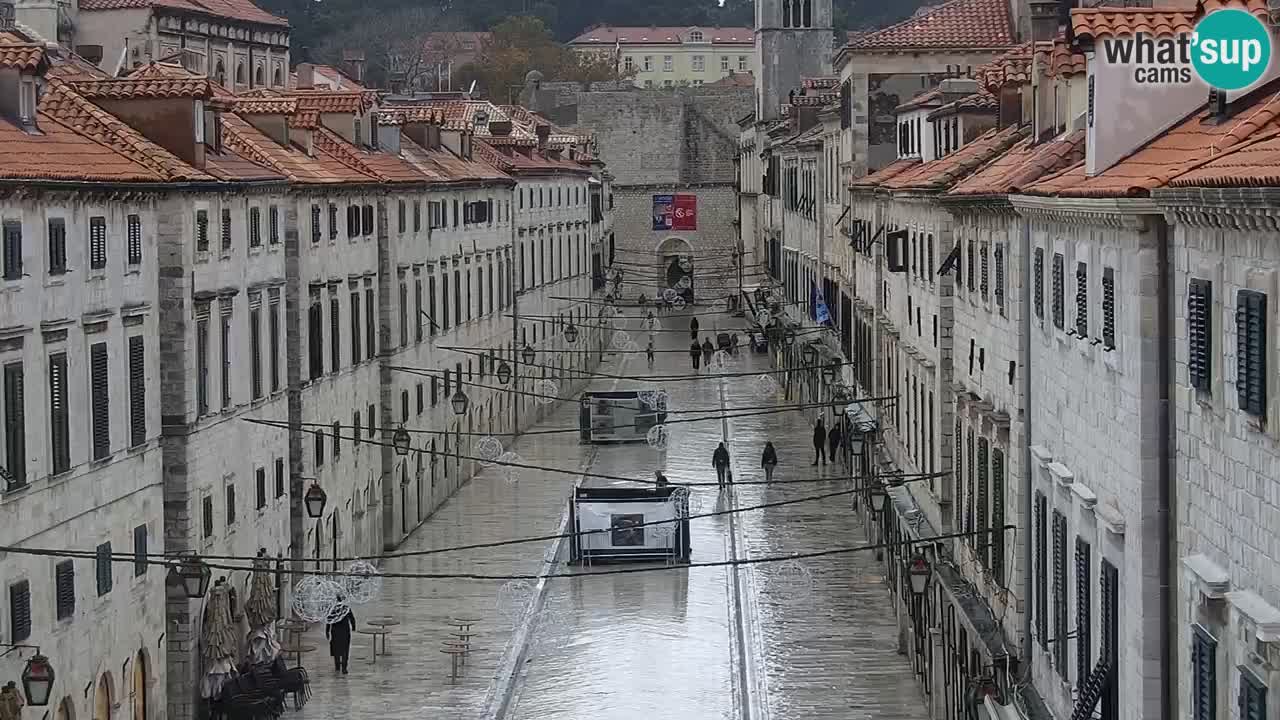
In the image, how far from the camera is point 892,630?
41062 millimetres

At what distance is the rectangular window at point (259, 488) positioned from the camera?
38812 millimetres

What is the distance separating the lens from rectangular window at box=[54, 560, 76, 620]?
28.0 metres

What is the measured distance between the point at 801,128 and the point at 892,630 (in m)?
48.9

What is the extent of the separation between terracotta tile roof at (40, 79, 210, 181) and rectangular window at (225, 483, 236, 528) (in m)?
5.30

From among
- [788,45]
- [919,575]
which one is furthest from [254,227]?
[788,45]

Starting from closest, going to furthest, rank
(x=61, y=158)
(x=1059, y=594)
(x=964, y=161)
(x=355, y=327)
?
(x=1059, y=594)
(x=61, y=158)
(x=964, y=161)
(x=355, y=327)

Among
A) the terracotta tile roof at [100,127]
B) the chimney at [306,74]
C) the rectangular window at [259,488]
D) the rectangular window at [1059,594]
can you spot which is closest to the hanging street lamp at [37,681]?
the terracotta tile roof at [100,127]

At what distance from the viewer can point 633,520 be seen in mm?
47344

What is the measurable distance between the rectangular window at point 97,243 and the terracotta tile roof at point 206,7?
5734cm

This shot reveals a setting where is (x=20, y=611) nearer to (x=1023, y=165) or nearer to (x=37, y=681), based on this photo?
(x=37, y=681)

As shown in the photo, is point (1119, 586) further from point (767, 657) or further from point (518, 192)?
point (518, 192)

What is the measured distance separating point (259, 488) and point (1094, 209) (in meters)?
23.2

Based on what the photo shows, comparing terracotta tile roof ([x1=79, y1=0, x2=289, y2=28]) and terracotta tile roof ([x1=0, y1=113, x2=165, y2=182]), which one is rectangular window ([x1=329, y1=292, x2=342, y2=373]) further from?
terracotta tile roof ([x1=79, y1=0, x2=289, y2=28])

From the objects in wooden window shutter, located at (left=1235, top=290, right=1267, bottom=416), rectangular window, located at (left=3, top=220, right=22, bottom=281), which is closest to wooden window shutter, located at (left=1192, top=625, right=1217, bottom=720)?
wooden window shutter, located at (left=1235, top=290, right=1267, bottom=416)
